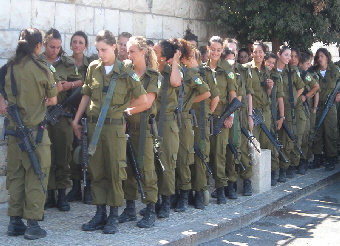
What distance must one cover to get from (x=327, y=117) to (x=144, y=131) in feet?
18.9

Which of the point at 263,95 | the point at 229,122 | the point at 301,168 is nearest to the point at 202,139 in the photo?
the point at 229,122

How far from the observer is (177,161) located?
25.3ft

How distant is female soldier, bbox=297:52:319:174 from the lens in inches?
437

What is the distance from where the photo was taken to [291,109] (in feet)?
34.9

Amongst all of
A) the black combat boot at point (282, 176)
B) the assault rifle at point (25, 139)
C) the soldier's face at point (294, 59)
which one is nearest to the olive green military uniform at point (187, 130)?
the assault rifle at point (25, 139)

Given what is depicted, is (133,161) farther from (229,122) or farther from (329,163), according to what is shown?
(329,163)

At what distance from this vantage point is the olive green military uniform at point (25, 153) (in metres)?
6.20

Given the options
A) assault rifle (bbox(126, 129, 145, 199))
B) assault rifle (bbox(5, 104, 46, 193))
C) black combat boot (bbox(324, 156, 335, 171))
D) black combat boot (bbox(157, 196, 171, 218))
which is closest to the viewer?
assault rifle (bbox(5, 104, 46, 193))

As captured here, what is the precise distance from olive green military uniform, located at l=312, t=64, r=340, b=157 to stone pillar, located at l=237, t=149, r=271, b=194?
2589 millimetres

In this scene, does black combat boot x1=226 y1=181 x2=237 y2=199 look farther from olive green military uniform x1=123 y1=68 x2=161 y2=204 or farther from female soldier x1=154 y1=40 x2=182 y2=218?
olive green military uniform x1=123 y1=68 x2=161 y2=204

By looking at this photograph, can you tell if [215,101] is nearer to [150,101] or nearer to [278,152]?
[150,101]

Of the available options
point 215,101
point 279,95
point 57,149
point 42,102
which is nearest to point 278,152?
point 279,95

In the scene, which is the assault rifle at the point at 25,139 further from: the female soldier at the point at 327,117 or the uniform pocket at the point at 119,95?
the female soldier at the point at 327,117

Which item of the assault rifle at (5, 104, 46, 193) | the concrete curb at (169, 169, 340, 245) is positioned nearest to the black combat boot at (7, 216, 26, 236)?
the assault rifle at (5, 104, 46, 193)
